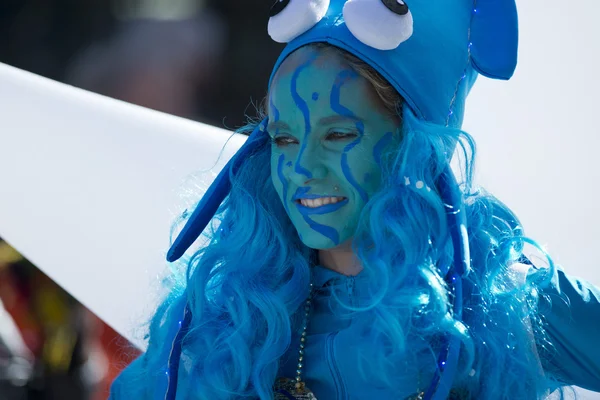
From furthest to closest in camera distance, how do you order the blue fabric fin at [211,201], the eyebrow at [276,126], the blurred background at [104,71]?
the blurred background at [104,71] < the blue fabric fin at [211,201] < the eyebrow at [276,126]

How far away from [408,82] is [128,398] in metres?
0.83

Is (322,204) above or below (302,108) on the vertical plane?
below

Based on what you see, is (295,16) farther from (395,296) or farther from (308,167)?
(395,296)

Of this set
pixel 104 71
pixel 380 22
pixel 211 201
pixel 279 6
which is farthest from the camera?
pixel 104 71

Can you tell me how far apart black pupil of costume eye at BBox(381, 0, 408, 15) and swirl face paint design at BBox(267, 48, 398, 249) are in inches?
4.9

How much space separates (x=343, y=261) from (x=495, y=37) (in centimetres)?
48

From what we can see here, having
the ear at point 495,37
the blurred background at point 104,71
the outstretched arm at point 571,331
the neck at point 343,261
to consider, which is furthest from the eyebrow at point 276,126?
the blurred background at point 104,71

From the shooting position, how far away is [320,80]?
4.45 ft

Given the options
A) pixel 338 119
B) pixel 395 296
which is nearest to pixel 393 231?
pixel 395 296

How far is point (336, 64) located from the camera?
1.36 m

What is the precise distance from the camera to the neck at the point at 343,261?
146 centimetres

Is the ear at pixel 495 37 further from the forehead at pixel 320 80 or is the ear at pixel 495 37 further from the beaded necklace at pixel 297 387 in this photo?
the beaded necklace at pixel 297 387

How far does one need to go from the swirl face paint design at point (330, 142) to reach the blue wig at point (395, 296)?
32 mm

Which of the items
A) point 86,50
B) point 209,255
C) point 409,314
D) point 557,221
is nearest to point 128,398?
point 209,255
